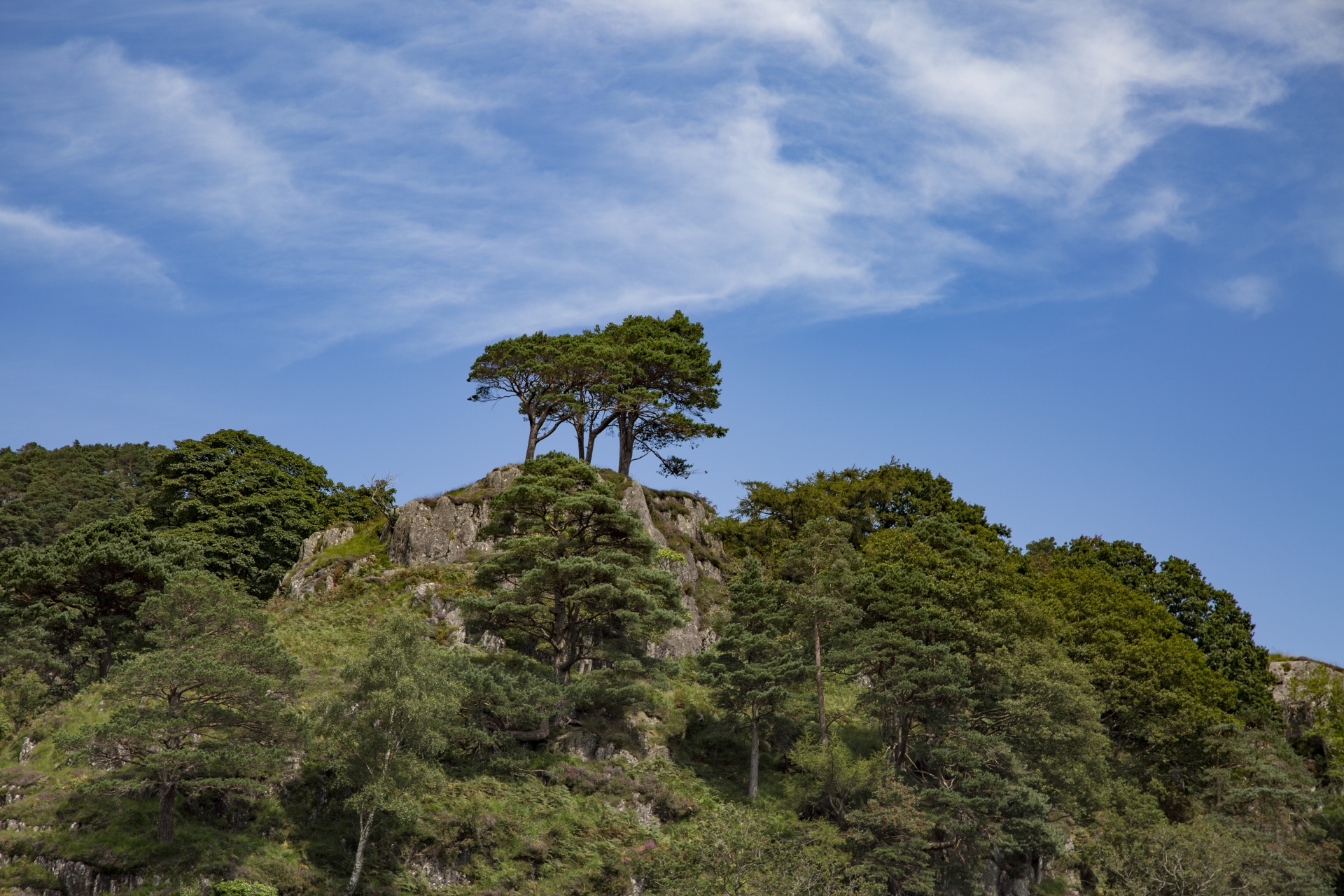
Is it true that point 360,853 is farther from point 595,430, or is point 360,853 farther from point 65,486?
point 65,486

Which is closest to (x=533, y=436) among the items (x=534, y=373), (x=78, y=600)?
(x=534, y=373)

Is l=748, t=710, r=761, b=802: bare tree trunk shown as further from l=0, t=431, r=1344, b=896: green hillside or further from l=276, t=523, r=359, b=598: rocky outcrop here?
l=276, t=523, r=359, b=598: rocky outcrop

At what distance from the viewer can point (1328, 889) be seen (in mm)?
49594

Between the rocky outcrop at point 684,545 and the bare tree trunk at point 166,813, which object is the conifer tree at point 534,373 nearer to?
the rocky outcrop at point 684,545

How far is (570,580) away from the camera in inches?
1873

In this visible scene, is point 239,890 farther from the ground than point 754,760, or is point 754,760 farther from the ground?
point 754,760

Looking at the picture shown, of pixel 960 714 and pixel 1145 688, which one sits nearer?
pixel 960 714

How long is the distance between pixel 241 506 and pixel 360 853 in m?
38.4

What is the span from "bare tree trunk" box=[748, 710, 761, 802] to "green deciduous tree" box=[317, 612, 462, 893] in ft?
46.3

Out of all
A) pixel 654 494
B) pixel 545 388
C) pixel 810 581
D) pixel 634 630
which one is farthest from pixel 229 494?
pixel 810 581

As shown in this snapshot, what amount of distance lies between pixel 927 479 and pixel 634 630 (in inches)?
1406

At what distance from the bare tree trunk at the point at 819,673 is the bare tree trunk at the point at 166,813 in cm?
2499

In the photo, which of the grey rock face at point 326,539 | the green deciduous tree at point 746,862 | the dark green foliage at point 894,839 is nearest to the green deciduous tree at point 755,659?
the dark green foliage at point 894,839

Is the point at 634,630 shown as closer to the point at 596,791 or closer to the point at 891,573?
the point at 596,791
